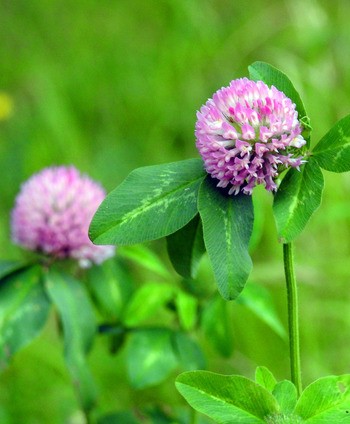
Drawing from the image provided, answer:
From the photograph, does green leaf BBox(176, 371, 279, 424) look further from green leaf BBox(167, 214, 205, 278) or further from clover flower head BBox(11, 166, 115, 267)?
clover flower head BBox(11, 166, 115, 267)

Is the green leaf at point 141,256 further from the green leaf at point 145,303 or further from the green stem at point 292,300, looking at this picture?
the green stem at point 292,300

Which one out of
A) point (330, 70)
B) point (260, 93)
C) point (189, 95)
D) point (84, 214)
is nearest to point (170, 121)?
point (189, 95)

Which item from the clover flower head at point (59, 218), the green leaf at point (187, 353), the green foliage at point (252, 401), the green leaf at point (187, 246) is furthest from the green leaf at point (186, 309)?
the green foliage at point (252, 401)

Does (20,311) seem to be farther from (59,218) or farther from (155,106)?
(155,106)

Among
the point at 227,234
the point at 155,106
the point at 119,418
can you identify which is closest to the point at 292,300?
the point at 227,234

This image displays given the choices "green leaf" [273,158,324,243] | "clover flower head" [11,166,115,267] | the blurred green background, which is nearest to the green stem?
"green leaf" [273,158,324,243]
